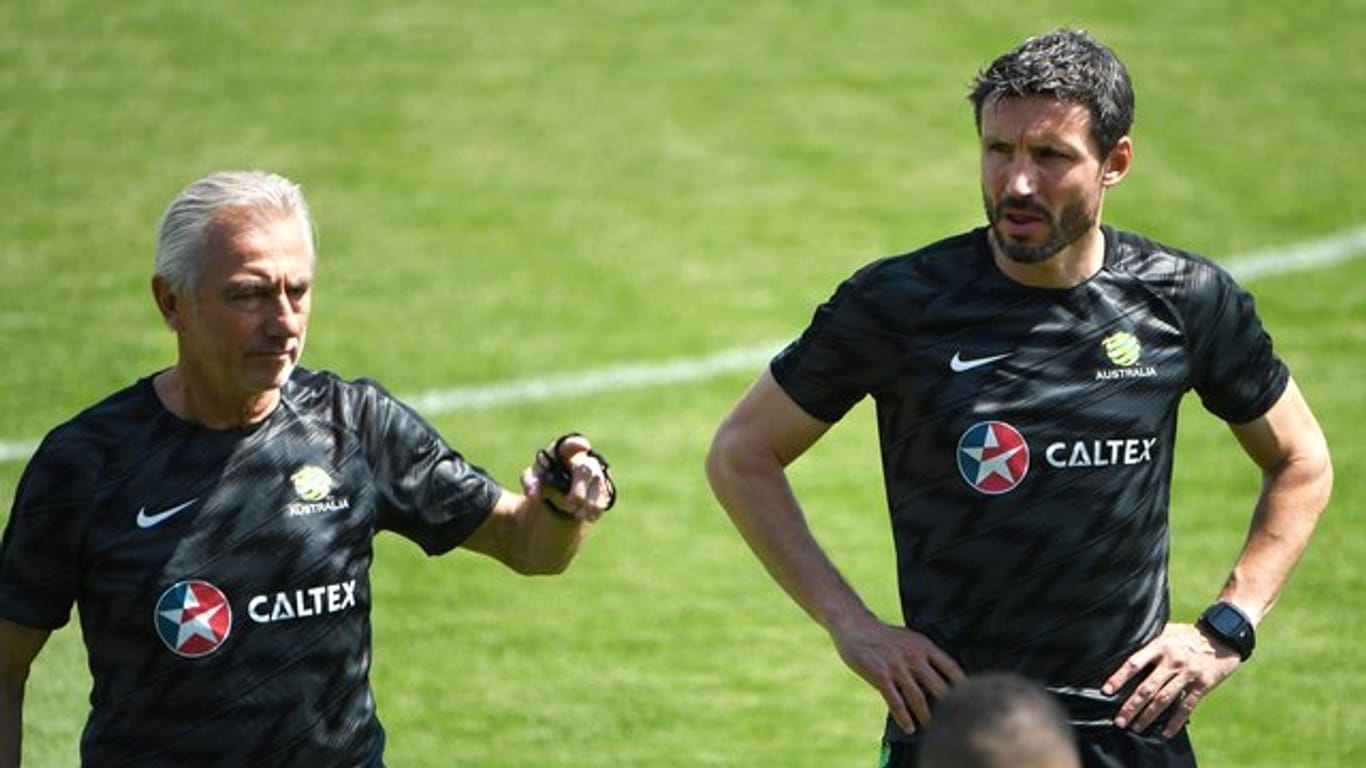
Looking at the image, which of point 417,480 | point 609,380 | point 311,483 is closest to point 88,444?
point 311,483

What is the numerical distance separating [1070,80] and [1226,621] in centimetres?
141

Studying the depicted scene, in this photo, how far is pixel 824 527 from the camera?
12594 millimetres

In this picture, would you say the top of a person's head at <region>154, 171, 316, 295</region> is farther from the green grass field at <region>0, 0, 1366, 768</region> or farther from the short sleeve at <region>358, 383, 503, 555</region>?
the green grass field at <region>0, 0, 1366, 768</region>

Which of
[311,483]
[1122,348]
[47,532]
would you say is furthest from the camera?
[1122,348]

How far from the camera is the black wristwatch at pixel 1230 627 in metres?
6.28

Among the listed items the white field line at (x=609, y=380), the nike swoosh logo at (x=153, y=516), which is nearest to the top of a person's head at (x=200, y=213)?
the nike swoosh logo at (x=153, y=516)

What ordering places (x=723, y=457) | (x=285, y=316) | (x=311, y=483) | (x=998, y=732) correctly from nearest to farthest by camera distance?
(x=998, y=732), (x=285, y=316), (x=311, y=483), (x=723, y=457)

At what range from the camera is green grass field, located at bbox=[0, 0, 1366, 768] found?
35.1 feet

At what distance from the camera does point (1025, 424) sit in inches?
240

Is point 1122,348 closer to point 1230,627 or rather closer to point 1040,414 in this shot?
point 1040,414

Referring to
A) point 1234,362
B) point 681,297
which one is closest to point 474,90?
point 681,297

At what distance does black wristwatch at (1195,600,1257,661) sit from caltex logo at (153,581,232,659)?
2.42 meters

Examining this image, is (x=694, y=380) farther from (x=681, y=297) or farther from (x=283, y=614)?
(x=283, y=614)

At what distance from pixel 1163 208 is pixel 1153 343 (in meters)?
10.4
